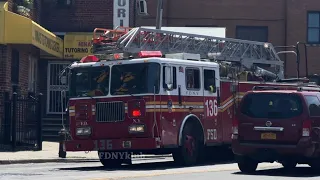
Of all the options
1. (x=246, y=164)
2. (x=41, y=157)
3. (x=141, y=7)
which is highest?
(x=141, y=7)

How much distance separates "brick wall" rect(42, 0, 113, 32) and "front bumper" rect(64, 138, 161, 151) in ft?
46.8

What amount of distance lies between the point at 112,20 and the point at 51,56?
2992 mm

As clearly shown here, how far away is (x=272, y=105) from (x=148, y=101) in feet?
9.96

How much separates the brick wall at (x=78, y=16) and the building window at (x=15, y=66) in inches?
178

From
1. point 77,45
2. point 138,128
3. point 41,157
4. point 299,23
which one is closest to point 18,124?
point 41,157

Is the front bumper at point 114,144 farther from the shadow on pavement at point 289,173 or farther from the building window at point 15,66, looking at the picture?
the building window at point 15,66

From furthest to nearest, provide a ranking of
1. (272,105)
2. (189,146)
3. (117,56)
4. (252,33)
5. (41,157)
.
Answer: (252,33) < (41,157) < (189,146) < (117,56) < (272,105)

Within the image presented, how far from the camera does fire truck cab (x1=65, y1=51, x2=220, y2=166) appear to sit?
18.9m

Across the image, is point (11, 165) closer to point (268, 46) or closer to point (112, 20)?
point (268, 46)

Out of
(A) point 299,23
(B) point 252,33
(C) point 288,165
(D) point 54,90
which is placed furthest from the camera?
(B) point 252,33

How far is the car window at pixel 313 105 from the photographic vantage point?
56.3ft

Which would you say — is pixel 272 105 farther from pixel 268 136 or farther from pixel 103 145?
pixel 103 145

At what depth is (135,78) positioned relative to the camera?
19031 millimetres

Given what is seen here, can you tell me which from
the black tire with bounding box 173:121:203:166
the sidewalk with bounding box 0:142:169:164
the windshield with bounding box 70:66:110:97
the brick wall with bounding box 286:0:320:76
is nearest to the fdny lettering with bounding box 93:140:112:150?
the windshield with bounding box 70:66:110:97
